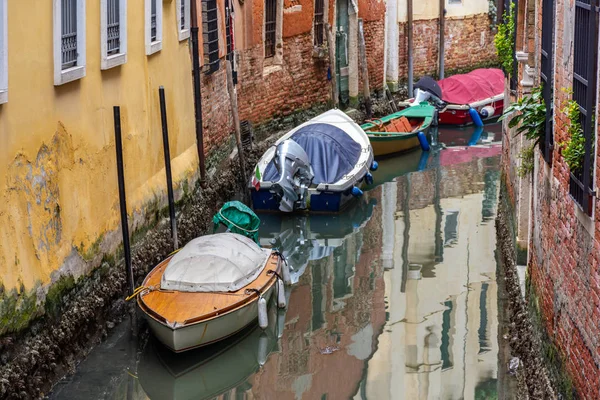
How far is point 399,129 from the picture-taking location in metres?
18.6

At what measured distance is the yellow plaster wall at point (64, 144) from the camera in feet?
23.3

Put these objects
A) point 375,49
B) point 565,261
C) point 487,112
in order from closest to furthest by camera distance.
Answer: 1. point 565,261
2. point 487,112
3. point 375,49

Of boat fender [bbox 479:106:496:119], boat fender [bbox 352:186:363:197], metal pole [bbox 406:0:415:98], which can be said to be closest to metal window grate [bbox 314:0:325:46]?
metal pole [bbox 406:0:415:98]

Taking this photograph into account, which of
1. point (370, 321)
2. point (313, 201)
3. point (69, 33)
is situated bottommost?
point (370, 321)

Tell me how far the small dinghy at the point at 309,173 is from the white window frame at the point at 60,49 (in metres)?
5.26

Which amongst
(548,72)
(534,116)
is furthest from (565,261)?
(534,116)

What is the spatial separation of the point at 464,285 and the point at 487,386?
2.79 m

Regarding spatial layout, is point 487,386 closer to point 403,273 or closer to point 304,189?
point 403,273

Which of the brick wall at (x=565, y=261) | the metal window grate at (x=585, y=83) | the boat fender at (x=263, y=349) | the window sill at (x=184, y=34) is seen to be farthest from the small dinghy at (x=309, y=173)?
the metal window grate at (x=585, y=83)

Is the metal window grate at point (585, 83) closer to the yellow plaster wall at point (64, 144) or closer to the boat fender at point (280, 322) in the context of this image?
the yellow plaster wall at point (64, 144)

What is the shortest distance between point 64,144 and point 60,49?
0.73 meters

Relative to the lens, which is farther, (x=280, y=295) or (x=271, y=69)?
(x=271, y=69)

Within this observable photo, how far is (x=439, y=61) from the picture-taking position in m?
25.2

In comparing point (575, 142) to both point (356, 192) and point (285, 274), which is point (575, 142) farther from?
point (356, 192)
